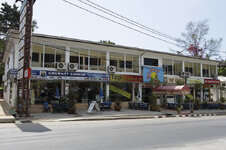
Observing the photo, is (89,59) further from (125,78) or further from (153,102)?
(153,102)

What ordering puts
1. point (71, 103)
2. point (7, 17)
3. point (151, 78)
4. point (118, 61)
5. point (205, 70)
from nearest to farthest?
point (71, 103) → point (118, 61) → point (151, 78) → point (205, 70) → point (7, 17)

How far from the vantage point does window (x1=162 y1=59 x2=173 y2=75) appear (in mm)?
26433

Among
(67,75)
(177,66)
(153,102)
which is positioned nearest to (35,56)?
(67,75)

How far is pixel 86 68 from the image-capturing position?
2072 centimetres

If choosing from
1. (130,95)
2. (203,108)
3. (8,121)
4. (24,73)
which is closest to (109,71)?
(130,95)

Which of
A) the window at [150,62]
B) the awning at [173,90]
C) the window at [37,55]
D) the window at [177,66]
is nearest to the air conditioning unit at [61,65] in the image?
the window at [37,55]

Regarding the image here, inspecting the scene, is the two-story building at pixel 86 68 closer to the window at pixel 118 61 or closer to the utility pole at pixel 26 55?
the window at pixel 118 61

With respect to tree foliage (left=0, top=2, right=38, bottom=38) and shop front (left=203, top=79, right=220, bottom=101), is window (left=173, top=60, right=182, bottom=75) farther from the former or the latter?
tree foliage (left=0, top=2, right=38, bottom=38)

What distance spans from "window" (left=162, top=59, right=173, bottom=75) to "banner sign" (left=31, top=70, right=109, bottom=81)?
9.31 meters

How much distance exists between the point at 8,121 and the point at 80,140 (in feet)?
23.0

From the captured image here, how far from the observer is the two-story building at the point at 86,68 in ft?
60.1

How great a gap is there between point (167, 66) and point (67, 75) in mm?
14023

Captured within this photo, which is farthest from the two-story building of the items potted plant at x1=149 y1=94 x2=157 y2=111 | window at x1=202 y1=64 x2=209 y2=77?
window at x1=202 y1=64 x2=209 y2=77

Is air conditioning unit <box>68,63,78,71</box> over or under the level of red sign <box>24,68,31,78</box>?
over
